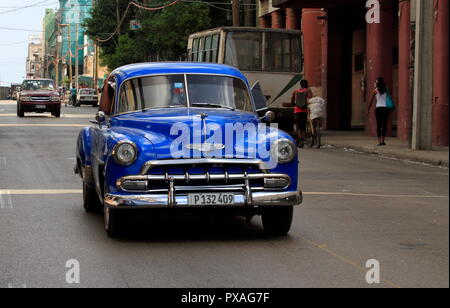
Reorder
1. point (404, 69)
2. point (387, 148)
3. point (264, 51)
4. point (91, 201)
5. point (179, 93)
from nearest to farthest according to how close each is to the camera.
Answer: point (179, 93), point (91, 201), point (387, 148), point (404, 69), point (264, 51)

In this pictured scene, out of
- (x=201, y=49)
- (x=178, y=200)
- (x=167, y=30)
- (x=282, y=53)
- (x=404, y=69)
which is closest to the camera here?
(x=178, y=200)

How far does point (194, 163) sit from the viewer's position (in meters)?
9.07

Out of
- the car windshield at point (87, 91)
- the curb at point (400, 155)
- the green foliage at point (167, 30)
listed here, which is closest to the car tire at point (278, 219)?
the curb at point (400, 155)

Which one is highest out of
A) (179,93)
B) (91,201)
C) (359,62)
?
(359,62)

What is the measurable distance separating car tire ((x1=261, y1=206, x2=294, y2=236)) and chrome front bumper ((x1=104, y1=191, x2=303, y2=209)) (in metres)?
0.31

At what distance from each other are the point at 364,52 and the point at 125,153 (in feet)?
100

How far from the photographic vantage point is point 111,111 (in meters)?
10.9

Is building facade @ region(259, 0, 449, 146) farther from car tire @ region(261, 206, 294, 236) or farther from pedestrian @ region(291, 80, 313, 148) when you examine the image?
car tire @ region(261, 206, 294, 236)

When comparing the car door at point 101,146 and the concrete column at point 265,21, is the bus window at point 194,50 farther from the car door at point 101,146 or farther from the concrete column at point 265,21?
the car door at point 101,146

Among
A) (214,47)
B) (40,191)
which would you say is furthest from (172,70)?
(214,47)

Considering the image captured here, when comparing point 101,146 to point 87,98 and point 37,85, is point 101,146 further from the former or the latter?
point 87,98

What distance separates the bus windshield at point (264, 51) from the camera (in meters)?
28.7

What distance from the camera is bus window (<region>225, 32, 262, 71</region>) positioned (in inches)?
1126

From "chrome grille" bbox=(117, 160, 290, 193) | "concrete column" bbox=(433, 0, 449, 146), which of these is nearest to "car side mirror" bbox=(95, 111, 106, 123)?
Result: "chrome grille" bbox=(117, 160, 290, 193)
